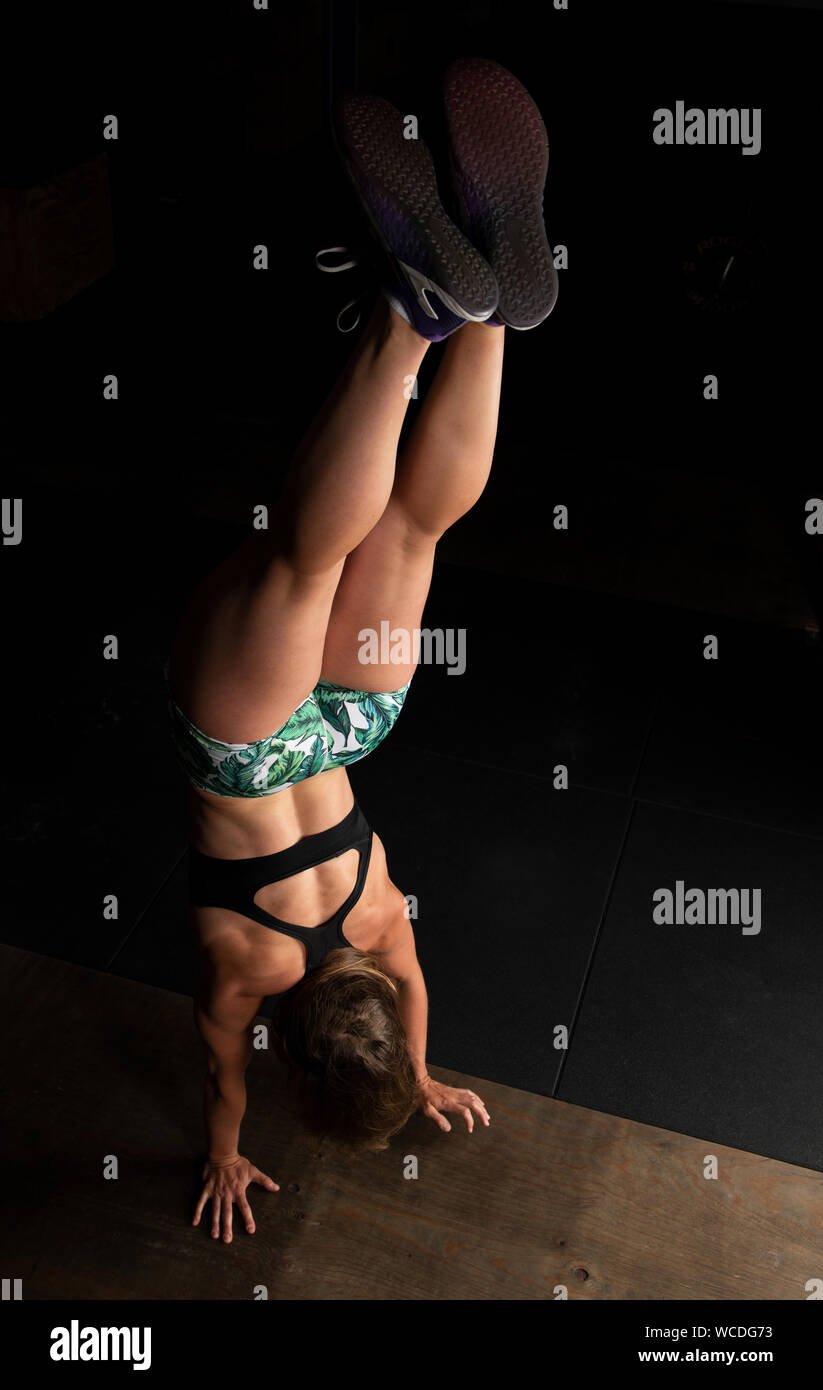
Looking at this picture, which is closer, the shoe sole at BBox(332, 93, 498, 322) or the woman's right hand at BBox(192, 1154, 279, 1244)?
the shoe sole at BBox(332, 93, 498, 322)

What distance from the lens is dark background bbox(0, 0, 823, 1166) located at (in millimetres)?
2809

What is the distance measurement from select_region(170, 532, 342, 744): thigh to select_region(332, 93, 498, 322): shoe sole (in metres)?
0.43

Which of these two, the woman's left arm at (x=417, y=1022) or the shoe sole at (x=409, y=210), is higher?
the shoe sole at (x=409, y=210)

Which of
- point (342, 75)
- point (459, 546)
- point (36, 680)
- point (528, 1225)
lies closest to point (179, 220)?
point (342, 75)

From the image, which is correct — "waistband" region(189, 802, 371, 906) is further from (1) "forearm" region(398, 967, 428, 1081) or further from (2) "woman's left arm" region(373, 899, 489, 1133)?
(1) "forearm" region(398, 967, 428, 1081)

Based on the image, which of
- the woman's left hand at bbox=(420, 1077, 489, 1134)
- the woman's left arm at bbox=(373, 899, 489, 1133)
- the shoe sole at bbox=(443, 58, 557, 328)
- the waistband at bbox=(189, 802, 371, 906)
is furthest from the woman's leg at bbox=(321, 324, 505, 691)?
the woman's left hand at bbox=(420, 1077, 489, 1134)

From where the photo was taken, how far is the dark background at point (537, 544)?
111 inches

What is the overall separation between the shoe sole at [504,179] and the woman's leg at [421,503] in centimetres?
13

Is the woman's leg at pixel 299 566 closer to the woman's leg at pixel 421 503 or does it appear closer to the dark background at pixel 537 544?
the woman's leg at pixel 421 503

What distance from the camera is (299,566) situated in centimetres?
166

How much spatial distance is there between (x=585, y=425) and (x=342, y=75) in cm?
154

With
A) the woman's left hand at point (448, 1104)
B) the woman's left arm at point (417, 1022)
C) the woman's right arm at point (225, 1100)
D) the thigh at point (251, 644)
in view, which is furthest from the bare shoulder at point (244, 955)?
the woman's left hand at point (448, 1104)

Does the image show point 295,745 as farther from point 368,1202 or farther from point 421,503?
point 368,1202
